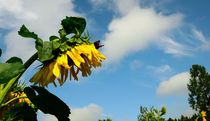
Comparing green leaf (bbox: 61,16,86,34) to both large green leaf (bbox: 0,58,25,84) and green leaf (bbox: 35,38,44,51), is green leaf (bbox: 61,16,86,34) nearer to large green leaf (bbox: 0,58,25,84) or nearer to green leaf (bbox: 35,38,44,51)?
green leaf (bbox: 35,38,44,51)

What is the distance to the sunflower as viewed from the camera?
92.4 inches

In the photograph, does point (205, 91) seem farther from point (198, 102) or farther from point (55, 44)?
point (55, 44)

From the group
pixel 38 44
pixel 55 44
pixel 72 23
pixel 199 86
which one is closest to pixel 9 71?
pixel 38 44

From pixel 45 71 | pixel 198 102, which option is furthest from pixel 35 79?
pixel 198 102

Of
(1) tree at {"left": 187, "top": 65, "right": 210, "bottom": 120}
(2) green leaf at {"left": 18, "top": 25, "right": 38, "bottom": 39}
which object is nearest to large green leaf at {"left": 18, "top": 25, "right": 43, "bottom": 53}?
(2) green leaf at {"left": 18, "top": 25, "right": 38, "bottom": 39}

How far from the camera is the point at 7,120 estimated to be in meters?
2.39

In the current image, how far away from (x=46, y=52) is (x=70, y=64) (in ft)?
0.78

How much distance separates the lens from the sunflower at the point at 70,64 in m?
2.35

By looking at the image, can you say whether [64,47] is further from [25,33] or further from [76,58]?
[25,33]

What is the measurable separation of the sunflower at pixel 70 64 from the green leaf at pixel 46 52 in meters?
0.07

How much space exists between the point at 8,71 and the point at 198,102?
54.4 metres

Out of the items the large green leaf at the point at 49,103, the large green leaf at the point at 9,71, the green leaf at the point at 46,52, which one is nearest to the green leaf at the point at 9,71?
the large green leaf at the point at 9,71

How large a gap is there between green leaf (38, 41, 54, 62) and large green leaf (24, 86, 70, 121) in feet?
0.57

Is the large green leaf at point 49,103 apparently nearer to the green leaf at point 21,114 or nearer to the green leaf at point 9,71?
the green leaf at point 21,114
